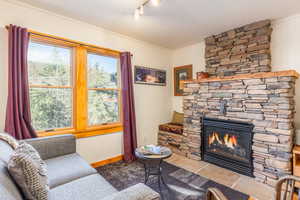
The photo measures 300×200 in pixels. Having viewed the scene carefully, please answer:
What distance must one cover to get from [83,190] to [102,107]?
182cm

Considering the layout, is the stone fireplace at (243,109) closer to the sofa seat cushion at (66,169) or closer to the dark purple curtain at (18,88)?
the sofa seat cushion at (66,169)

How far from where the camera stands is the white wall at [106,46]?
2033 mm

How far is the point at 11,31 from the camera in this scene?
1.95 meters

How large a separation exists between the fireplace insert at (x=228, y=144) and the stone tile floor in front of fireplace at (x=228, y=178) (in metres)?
0.13

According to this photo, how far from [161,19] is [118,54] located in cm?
104

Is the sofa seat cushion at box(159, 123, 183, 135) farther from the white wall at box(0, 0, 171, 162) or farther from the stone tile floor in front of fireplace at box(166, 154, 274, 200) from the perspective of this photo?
the stone tile floor in front of fireplace at box(166, 154, 274, 200)

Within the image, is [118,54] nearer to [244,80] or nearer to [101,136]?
[101,136]

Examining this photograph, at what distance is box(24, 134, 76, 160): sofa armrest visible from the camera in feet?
6.20

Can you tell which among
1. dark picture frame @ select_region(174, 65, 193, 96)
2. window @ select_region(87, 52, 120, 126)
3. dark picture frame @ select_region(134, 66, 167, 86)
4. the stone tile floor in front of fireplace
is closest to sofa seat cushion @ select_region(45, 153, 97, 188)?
window @ select_region(87, 52, 120, 126)

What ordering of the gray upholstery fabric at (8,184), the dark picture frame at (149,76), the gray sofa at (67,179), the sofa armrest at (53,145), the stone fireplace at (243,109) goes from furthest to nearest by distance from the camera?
the dark picture frame at (149,76), the stone fireplace at (243,109), the sofa armrest at (53,145), the gray sofa at (67,179), the gray upholstery fabric at (8,184)

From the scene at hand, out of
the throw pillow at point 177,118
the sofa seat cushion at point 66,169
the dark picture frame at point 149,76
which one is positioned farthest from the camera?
the throw pillow at point 177,118

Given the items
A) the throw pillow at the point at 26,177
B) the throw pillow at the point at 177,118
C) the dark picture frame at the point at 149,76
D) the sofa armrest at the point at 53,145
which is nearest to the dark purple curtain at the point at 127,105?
the dark picture frame at the point at 149,76

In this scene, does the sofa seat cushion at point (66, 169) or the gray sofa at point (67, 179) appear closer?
the gray sofa at point (67, 179)

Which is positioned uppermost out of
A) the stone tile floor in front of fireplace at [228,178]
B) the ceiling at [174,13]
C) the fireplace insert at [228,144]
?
the ceiling at [174,13]
